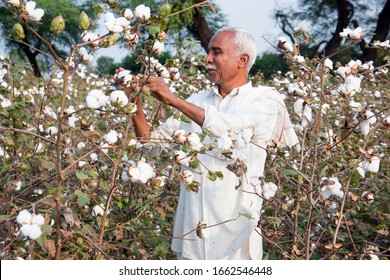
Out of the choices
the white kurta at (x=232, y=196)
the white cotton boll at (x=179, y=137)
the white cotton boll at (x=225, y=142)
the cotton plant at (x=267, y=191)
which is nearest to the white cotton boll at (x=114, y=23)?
the white cotton boll at (x=179, y=137)

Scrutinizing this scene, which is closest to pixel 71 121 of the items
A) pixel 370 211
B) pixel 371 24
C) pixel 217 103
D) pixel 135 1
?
pixel 217 103

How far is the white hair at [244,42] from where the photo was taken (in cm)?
221

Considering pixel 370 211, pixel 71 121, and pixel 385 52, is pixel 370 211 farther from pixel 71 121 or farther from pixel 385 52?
pixel 71 121

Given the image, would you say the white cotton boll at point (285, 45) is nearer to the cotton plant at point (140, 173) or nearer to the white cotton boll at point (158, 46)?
the white cotton boll at point (158, 46)

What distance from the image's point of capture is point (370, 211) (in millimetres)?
2861

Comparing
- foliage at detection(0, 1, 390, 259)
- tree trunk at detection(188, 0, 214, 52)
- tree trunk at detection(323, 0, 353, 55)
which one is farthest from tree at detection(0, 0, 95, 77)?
foliage at detection(0, 1, 390, 259)

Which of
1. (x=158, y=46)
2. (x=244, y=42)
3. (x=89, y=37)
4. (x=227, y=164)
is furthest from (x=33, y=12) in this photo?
(x=244, y=42)

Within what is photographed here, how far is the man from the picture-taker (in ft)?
6.85

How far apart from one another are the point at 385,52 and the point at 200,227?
159 centimetres

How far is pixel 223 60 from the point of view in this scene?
2182 millimetres

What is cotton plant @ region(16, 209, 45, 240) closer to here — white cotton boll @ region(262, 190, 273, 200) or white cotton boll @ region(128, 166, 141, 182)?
white cotton boll @ region(128, 166, 141, 182)

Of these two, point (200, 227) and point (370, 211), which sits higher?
point (370, 211)

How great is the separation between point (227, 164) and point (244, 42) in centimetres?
50

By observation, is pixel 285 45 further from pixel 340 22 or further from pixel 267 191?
pixel 340 22
